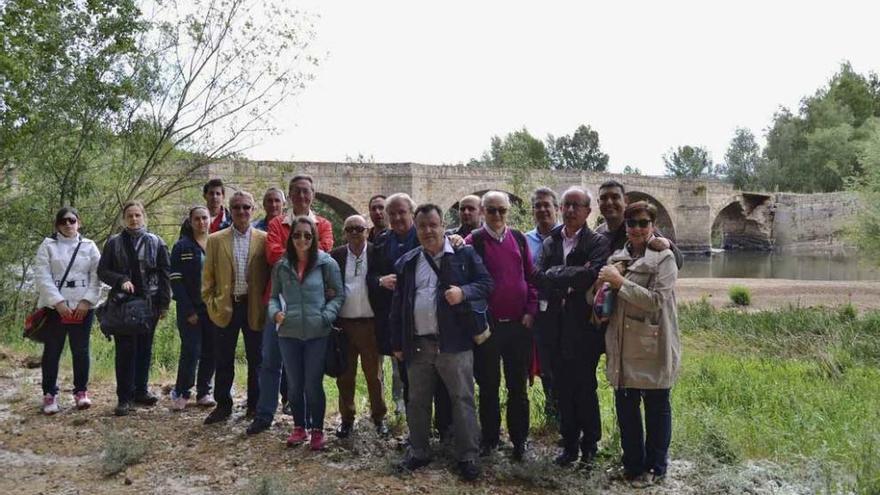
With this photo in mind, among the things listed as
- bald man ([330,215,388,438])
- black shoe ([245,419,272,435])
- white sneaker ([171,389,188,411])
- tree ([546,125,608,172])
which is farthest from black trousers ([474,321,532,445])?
tree ([546,125,608,172])

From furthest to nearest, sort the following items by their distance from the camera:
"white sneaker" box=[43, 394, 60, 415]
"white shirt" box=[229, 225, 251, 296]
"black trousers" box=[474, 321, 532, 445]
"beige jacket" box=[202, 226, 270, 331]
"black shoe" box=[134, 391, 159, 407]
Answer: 1. "black shoe" box=[134, 391, 159, 407]
2. "white sneaker" box=[43, 394, 60, 415]
3. "white shirt" box=[229, 225, 251, 296]
4. "beige jacket" box=[202, 226, 270, 331]
5. "black trousers" box=[474, 321, 532, 445]

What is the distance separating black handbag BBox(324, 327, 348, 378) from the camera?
14.2 ft

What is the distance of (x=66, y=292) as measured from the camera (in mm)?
4984

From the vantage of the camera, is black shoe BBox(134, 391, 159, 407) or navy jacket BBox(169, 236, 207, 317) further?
black shoe BBox(134, 391, 159, 407)

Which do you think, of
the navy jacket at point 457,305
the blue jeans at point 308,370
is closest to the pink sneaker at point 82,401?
the blue jeans at point 308,370

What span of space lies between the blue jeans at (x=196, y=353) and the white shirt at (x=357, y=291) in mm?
1277

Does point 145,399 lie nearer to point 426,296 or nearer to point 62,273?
point 62,273

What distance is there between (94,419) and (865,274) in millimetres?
27894

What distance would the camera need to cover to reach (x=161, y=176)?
10398 mm

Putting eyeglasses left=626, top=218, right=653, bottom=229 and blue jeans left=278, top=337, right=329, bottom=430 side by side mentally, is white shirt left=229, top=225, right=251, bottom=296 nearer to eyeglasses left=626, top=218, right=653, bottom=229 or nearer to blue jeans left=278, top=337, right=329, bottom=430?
blue jeans left=278, top=337, right=329, bottom=430

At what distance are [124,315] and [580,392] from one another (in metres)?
3.32

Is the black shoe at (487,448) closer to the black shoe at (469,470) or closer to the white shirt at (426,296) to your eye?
the black shoe at (469,470)

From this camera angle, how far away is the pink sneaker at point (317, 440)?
428cm

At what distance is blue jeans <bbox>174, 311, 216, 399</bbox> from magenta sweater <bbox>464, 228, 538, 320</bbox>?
2.32 m
